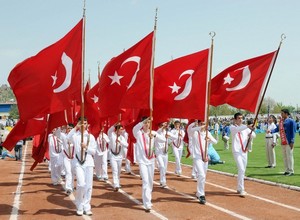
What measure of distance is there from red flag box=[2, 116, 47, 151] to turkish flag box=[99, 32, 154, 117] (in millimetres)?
2285

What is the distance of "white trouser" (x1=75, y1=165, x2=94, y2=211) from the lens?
9.70 meters

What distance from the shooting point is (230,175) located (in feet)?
52.3

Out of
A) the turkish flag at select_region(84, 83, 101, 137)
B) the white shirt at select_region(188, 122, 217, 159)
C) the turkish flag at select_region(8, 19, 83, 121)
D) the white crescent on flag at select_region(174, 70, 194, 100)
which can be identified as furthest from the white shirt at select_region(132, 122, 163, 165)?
the turkish flag at select_region(84, 83, 101, 137)

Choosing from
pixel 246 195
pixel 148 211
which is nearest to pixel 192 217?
pixel 148 211

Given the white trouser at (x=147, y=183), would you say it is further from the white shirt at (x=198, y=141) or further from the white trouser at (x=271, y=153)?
the white trouser at (x=271, y=153)

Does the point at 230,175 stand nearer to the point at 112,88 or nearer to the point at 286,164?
the point at 286,164

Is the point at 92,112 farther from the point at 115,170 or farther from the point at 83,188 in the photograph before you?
the point at 83,188

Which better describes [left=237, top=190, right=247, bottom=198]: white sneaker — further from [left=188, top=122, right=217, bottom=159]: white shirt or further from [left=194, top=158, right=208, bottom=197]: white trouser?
[left=188, top=122, right=217, bottom=159]: white shirt

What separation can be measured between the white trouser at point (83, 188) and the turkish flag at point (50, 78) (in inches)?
60.1

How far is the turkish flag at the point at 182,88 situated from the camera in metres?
11.0

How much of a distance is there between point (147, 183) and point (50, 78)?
11.1 feet

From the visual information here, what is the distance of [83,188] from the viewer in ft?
31.9

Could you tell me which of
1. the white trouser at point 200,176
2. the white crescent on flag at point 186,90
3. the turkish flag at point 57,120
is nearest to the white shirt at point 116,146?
the turkish flag at point 57,120

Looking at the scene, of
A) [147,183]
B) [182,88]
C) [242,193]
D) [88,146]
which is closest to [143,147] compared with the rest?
[147,183]
